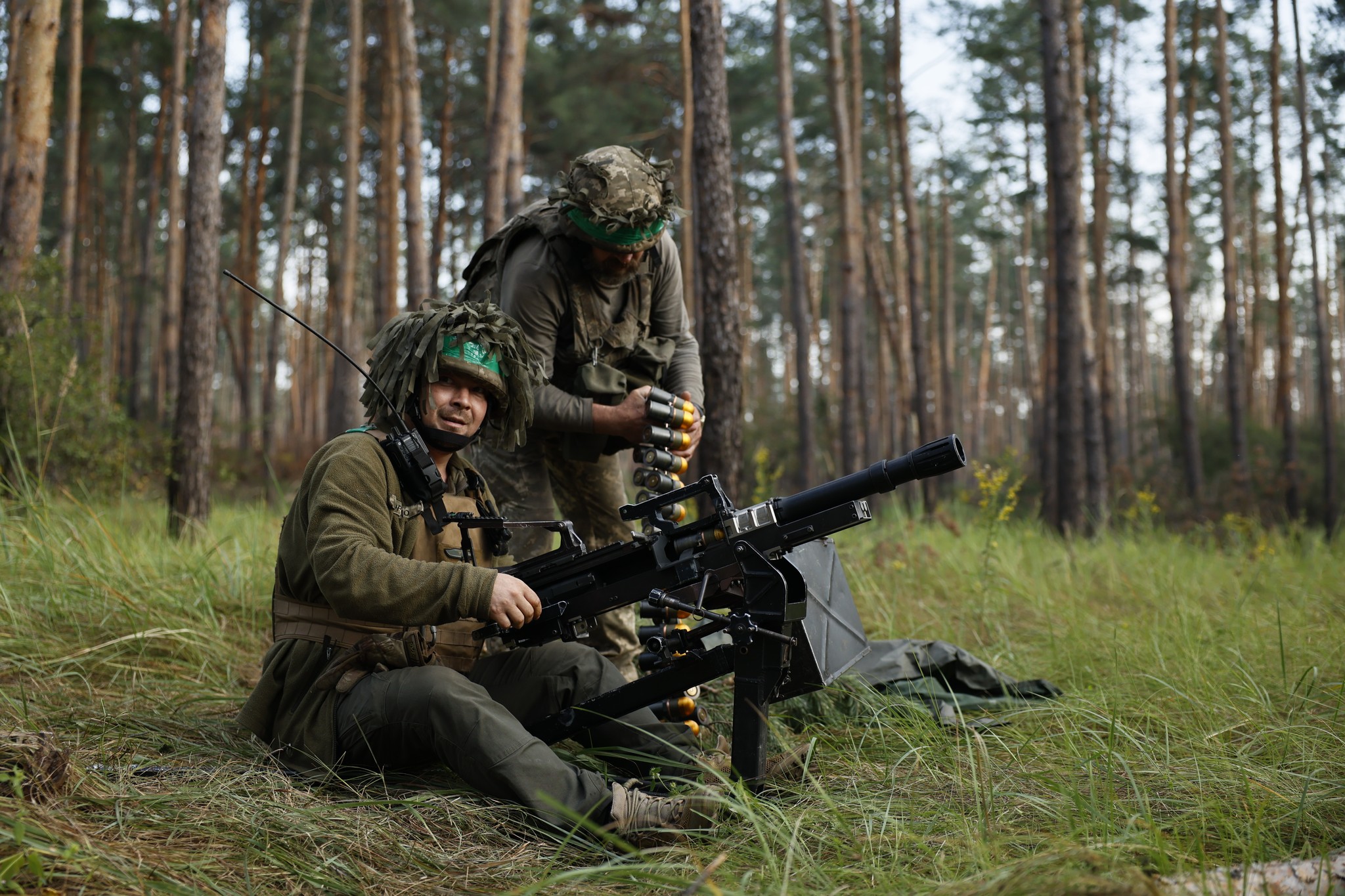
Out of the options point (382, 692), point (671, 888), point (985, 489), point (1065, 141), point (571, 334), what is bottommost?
point (671, 888)

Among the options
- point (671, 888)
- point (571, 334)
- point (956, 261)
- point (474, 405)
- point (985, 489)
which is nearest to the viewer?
point (671, 888)

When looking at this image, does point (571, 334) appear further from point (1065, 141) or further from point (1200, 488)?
point (1200, 488)

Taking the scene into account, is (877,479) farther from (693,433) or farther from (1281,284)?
(1281,284)

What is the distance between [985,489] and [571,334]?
9.55 feet

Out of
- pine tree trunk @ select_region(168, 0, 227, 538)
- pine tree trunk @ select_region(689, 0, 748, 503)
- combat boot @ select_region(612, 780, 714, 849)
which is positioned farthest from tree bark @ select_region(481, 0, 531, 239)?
combat boot @ select_region(612, 780, 714, 849)

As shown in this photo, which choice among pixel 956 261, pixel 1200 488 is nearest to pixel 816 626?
pixel 1200 488

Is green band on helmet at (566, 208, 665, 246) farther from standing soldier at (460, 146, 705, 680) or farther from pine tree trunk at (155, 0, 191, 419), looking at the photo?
pine tree trunk at (155, 0, 191, 419)

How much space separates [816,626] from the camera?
2697 mm

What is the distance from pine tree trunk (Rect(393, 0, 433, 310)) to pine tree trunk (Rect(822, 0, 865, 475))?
240 inches

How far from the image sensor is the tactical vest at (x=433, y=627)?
2.66 metres

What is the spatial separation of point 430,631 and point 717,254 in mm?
4458

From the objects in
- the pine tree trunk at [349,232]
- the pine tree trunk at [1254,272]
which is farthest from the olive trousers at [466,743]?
the pine tree trunk at [1254,272]

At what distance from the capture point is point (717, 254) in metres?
6.62

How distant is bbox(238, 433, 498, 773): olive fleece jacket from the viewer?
2.46m
